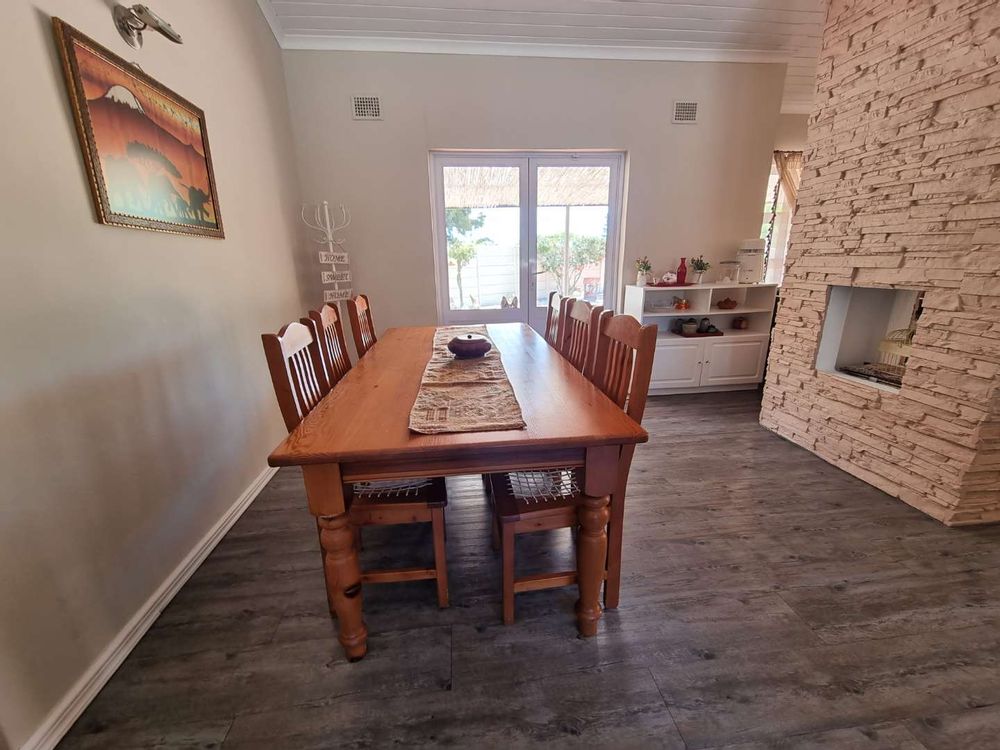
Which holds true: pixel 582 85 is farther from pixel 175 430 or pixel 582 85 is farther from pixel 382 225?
pixel 175 430

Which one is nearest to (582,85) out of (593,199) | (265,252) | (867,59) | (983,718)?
(593,199)

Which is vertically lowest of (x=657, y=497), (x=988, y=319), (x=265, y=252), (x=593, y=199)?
(x=657, y=497)

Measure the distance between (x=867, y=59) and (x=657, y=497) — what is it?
261 centimetres

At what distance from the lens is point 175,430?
1585 millimetres

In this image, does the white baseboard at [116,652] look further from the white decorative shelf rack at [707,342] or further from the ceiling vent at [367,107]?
the white decorative shelf rack at [707,342]

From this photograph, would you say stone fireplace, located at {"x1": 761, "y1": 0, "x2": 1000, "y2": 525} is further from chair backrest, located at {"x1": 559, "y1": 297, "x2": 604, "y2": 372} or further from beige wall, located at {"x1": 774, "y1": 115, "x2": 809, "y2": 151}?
beige wall, located at {"x1": 774, "y1": 115, "x2": 809, "y2": 151}

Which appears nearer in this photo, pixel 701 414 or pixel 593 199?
pixel 701 414

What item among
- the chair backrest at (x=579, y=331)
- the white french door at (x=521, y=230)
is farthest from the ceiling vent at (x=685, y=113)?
the chair backrest at (x=579, y=331)

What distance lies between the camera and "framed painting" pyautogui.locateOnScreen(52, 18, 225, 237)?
1.22 metres

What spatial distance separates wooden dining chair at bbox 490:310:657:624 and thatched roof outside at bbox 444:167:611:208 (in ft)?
8.00

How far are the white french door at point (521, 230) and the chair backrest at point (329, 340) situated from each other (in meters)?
1.74

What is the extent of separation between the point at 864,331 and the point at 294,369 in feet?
10.9

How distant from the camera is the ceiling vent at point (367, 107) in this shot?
304cm

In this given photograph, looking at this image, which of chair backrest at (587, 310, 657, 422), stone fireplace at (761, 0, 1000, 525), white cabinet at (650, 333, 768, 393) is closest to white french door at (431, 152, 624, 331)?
white cabinet at (650, 333, 768, 393)
